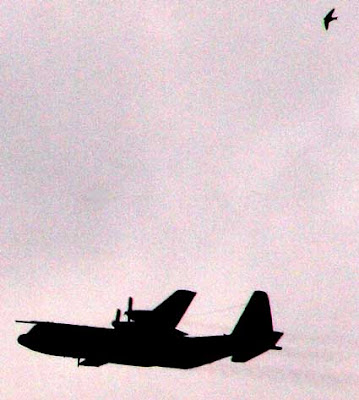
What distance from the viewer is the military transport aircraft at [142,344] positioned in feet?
157

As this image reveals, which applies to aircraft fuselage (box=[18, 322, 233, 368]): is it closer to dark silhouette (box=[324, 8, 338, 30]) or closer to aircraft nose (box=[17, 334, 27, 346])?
aircraft nose (box=[17, 334, 27, 346])

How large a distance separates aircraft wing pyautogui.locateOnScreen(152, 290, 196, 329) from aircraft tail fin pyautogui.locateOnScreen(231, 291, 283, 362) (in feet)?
17.9

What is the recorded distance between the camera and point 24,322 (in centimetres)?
4878

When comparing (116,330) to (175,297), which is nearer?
(116,330)

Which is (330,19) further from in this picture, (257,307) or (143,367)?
(143,367)

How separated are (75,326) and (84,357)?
3.08 metres

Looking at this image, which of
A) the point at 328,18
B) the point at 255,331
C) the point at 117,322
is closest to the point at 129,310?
the point at 117,322

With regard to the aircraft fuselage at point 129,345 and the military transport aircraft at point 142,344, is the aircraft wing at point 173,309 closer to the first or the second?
the military transport aircraft at point 142,344

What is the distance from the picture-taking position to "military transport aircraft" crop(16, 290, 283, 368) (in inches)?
1890

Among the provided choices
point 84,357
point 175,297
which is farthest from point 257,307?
point 84,357

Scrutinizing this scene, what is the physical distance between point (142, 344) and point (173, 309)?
532 cm

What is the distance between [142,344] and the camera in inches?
1903

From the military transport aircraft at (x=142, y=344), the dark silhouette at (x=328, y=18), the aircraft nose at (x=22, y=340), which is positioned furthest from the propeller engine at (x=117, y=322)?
the dark silhouette at (x=328, y=18)

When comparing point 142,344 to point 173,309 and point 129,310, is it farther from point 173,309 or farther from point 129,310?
point 173,309
